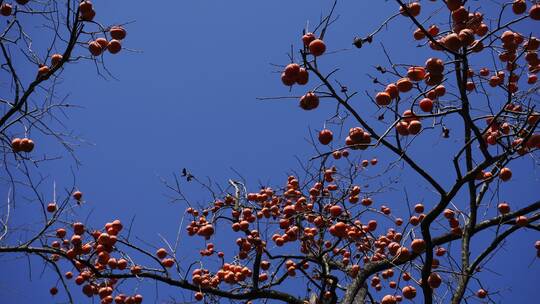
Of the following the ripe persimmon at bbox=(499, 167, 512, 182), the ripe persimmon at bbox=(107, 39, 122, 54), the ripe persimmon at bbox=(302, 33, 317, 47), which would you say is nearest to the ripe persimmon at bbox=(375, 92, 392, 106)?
the ripe persimmon at bbox=(302, 33, 317, 47)

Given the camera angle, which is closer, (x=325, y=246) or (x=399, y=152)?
(x=399, y=152)

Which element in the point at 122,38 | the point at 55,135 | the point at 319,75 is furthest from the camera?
the point at 122,38

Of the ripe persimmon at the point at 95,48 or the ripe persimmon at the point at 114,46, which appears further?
the ripe persimmon at the point at 114,46

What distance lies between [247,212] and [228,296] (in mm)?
1381

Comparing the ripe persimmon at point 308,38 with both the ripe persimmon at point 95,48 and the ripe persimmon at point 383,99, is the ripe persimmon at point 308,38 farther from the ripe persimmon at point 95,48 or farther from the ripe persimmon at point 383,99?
the ripe persimmon at point 95,48

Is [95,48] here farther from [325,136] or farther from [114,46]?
[325,136]

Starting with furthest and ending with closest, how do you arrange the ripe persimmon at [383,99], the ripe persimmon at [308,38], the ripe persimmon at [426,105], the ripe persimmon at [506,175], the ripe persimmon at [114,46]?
1. the ripe persimmon at [506,175]
2. the ripe persimmon at [114,46]
3. the ripe persimmon at [426,105]
4. the ripe persimmon at [383,99]
5. the ripe persimmon at [308,38]

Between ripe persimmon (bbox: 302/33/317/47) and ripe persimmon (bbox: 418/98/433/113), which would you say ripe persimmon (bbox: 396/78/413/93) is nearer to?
ripe persimmon (bbox: 418/98/433/113)

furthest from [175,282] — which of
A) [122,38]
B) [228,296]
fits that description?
[122,38]

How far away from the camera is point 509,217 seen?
3.55 m

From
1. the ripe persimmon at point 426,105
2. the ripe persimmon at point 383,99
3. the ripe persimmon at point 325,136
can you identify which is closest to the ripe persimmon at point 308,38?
the ripe persimmon at point 383,99

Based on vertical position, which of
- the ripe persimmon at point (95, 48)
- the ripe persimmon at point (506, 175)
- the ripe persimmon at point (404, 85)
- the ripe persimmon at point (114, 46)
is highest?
the ripe persimmon at point (114, 46)

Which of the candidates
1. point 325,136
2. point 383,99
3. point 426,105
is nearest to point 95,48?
point 325,136

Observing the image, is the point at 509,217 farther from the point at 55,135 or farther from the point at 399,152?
the point at 55,135
